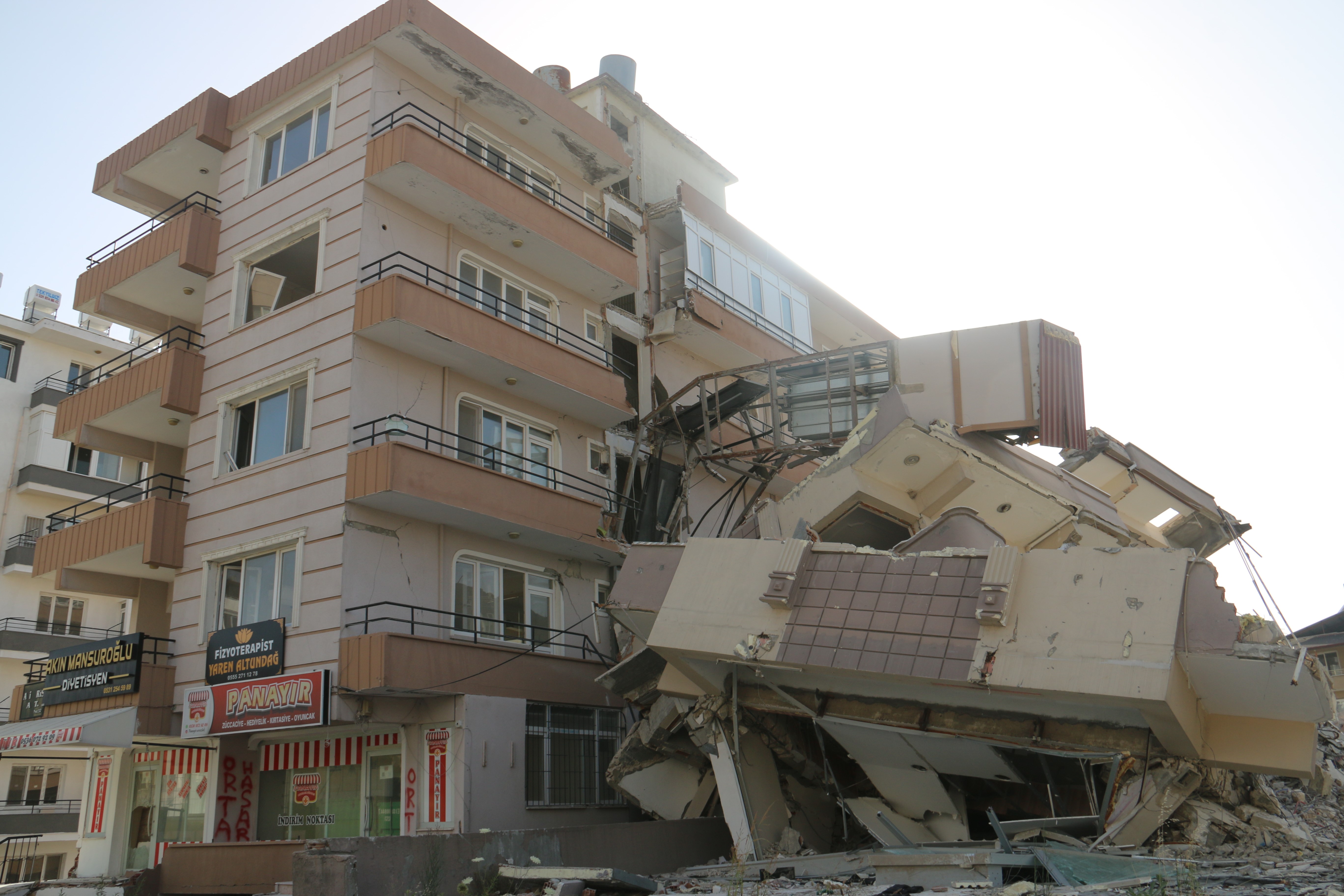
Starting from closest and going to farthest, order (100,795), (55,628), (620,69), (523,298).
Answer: (100,795) → (523,298) → (620,69) → (55,628)

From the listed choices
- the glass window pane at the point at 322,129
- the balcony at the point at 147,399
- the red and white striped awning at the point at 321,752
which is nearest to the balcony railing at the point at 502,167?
the glass window pane at the point at 322,129

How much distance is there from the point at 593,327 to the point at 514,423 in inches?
139

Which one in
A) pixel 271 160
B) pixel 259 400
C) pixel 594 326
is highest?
pixel 271 160

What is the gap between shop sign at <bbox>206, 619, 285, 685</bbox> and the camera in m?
15.2

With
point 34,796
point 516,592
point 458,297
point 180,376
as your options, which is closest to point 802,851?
point 516,592

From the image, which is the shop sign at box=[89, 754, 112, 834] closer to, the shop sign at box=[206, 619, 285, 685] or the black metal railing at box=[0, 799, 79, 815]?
the shop sign at box=[206, 619, 285, 685]

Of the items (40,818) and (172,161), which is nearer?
(172,161)

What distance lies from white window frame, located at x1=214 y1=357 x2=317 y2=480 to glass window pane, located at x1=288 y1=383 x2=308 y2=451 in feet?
0.14

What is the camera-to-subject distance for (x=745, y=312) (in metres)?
25.2

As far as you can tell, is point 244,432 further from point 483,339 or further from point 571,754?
point 571,754

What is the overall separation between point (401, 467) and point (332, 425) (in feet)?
5.63

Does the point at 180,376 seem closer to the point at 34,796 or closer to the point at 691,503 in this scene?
the point at 691,503

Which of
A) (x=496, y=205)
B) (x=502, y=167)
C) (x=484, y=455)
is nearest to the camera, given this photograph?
(x=484, y=455)

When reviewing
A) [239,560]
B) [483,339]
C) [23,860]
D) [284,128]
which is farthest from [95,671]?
[23,860]
